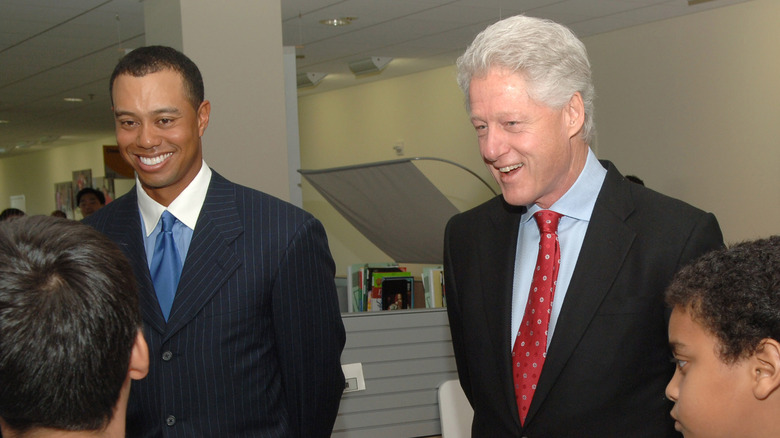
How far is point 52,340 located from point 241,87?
4.39 m

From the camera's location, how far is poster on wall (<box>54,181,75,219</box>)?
55.9 feet

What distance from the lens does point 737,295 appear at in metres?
1.20

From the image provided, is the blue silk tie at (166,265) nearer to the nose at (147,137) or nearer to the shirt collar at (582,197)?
the nose at (147,137)

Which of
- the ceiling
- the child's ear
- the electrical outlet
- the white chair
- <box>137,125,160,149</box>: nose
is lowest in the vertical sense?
the white chair

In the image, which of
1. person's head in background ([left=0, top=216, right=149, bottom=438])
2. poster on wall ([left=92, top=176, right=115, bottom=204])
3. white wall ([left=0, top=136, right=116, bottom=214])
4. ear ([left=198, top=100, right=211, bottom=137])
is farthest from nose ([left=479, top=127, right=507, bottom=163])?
white wall ([left=0, top=136, right=116, bottom=214])

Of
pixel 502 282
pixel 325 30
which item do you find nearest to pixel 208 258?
pixel 502 282

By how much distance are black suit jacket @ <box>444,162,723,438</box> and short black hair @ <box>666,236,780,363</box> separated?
0.13 metres

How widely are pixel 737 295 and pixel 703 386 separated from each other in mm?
143

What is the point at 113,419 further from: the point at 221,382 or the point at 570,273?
the point at 570,273

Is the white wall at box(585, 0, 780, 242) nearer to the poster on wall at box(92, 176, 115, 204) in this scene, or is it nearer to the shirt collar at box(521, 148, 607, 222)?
the shirt collar at box(521, 148, 607, 222)

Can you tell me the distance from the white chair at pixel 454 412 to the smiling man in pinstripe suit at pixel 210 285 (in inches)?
35.6

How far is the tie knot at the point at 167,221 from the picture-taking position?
1590mm

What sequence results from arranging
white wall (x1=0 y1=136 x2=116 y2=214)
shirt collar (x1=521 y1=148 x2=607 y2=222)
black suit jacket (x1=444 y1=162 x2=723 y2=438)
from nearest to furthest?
black suit jacket (x1=444 y1=162 x2=723 y2=438) → shirt collar (x1=521 y1=148 x2=607 y2=222) → white wall (x1=0 y1=136 x2=116 y2=214)

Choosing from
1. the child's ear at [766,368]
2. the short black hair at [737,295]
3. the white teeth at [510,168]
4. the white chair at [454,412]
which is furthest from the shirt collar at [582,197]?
the white chair at [454,412]
